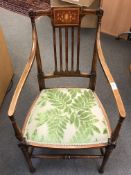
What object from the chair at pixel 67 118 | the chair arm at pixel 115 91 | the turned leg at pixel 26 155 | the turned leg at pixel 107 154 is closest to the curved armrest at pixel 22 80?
the chair at pixel 67 118

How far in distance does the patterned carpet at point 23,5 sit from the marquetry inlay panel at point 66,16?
6.43 feet

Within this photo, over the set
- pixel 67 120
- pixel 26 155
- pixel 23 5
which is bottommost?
pixel 26 155

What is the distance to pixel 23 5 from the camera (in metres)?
3.10

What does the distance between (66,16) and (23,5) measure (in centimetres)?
218

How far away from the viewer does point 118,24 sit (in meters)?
2.41

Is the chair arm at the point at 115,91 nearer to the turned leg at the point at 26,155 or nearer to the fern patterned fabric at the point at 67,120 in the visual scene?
the fern patterned fabric at the point at 67,120

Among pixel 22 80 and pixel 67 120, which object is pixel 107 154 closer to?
pixel 67 120

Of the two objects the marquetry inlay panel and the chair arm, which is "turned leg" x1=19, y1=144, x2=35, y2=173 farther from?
the marquetry inlay panel

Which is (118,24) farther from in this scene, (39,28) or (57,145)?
(57,145)

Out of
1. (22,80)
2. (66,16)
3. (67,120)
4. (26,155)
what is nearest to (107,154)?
(67,120)

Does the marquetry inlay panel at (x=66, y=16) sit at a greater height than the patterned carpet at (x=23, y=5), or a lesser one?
greater

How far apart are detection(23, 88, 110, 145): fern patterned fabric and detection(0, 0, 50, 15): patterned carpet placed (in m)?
2.07

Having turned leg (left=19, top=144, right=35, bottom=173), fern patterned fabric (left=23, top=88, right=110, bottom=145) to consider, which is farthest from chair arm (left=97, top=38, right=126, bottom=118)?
turned leg (left=19, top=144, right=35, bottom=173)

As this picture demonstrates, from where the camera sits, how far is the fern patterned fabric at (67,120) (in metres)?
1.10
